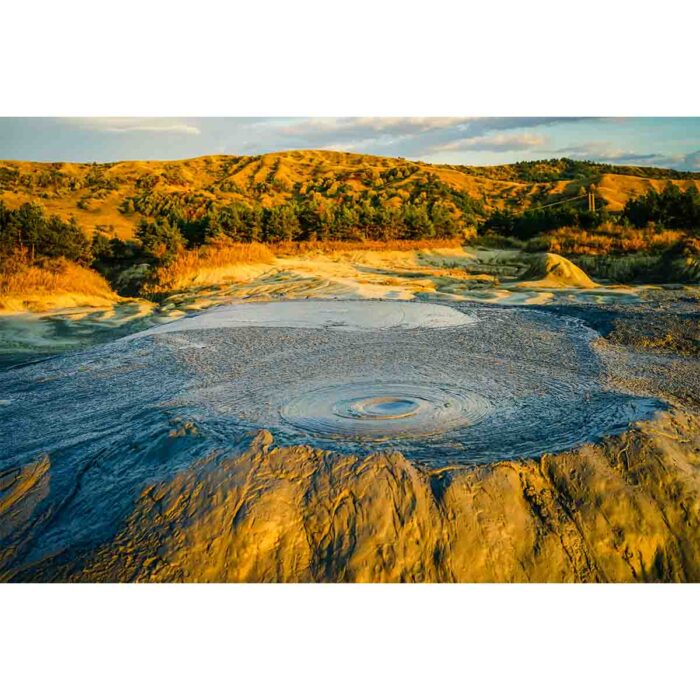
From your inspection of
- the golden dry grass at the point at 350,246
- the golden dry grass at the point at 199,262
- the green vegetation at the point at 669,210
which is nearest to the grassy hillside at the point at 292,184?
the green vegetation at the point at 669,210

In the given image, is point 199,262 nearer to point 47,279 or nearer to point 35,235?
point 35,235

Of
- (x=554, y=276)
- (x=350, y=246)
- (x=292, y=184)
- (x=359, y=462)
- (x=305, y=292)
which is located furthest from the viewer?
(x=292, y=184)

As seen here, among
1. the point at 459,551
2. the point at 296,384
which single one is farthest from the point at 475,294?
the point at 459,551

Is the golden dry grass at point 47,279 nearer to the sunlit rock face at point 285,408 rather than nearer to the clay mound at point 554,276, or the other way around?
the sunlit rock face at point 285,408

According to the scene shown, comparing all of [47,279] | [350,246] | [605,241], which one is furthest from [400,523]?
[605,241]

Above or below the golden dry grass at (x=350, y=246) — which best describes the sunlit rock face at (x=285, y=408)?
above

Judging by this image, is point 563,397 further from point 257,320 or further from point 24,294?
point 24,294

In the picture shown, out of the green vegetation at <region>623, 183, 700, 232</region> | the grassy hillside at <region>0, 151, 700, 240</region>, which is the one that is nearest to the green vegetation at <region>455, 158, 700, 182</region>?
the grassy hillside at <region>0, 151, 700, 240</region>
